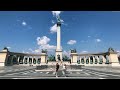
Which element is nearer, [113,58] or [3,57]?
[3,57]

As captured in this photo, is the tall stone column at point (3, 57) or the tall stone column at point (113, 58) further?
the tall stone column at point (113, 58)

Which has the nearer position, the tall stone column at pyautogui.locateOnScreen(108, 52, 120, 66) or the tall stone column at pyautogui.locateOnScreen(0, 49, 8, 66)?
the tall stone column at pyautogui.locateOnScreen(0, 49, 8, 66)

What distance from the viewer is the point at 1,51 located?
159 ft
